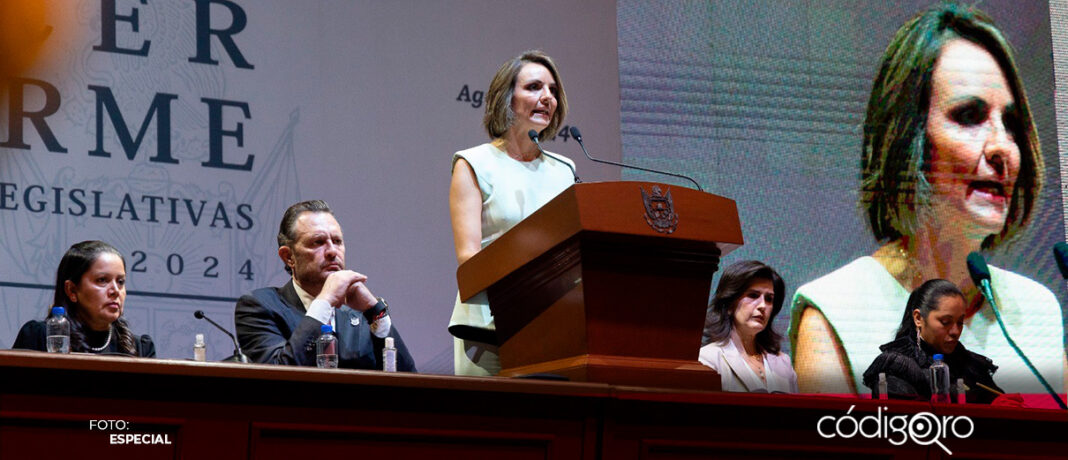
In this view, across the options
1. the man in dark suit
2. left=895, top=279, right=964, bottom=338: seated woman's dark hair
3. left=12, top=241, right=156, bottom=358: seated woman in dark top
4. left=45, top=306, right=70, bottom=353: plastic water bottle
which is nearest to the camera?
the man in dark suit

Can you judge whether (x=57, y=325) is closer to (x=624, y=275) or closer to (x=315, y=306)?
(x=315, y=306)

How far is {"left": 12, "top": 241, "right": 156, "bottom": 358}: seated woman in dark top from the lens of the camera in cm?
333

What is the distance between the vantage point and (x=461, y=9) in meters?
4.25

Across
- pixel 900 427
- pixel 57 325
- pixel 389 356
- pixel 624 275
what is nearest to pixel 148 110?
pixel 57 325

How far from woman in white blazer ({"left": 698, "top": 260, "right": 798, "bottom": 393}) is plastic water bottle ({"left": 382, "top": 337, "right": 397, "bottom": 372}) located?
1155 mm

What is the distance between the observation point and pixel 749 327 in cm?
386

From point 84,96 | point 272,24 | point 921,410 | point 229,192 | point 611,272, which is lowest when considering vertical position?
point 921,410

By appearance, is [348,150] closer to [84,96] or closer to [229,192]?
[229,192]

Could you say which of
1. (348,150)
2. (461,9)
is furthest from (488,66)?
(348,150)

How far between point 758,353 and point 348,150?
1491 mm

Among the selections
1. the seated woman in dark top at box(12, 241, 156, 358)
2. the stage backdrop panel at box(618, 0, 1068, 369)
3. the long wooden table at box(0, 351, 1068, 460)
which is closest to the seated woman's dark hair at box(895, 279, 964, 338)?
the stage backdrop panel at box(618, 0, 1068, 369)

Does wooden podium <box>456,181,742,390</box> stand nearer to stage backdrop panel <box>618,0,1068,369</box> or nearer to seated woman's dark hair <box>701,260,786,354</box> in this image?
seated woman's dark hair <box>701,260,786,354</box>

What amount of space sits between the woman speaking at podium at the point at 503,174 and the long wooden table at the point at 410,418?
2.32 feet

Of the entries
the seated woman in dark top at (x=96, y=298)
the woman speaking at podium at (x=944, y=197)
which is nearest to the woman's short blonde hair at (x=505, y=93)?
the seated woman in dark top at (x=96, y=298)
